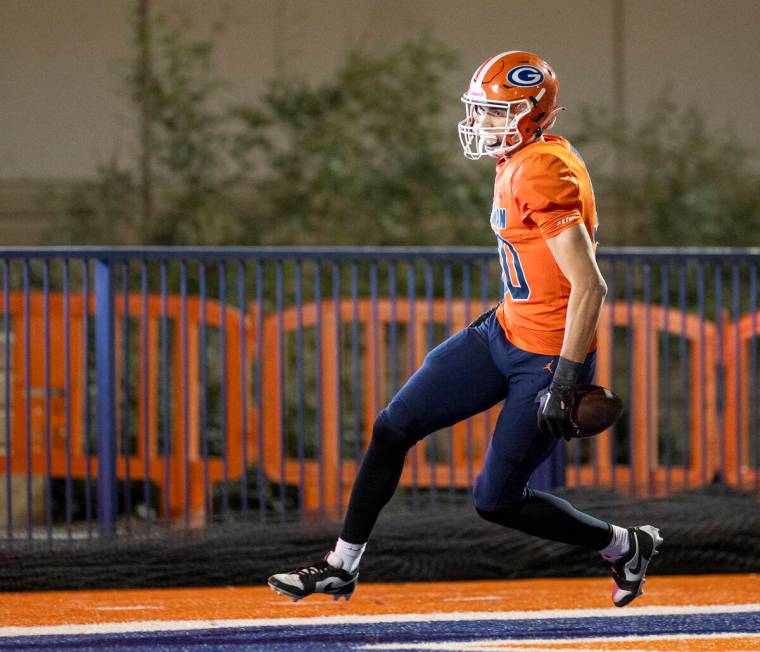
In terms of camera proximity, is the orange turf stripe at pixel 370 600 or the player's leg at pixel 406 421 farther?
the orange turf stripe at pixel 370 600

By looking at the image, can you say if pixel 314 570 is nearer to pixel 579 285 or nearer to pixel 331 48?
pixel 579 285

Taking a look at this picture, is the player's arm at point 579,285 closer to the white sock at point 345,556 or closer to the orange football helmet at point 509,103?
the orange football helmet at point 509,103

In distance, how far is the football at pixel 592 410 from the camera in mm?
4688

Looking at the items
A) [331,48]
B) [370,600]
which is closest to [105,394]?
[370,600]

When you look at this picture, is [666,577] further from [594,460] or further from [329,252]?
[329,252]

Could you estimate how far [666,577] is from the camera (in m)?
7.14

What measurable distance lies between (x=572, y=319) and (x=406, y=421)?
29.3 inches

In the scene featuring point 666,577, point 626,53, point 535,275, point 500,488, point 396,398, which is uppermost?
point 626,53

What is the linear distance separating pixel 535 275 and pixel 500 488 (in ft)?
2.52

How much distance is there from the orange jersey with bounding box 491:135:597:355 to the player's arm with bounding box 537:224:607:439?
63 millimetres

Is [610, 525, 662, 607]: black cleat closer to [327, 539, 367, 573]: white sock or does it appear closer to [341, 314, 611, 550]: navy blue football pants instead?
[341, 314, 611, 550]: navy blue football pants

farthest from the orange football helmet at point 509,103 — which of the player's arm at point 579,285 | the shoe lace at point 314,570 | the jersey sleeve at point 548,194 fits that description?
the shoe lace at point 314,570

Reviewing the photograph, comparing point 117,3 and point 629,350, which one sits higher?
point 117,3

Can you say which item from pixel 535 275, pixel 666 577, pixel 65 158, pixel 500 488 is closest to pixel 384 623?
pixel 500 488
